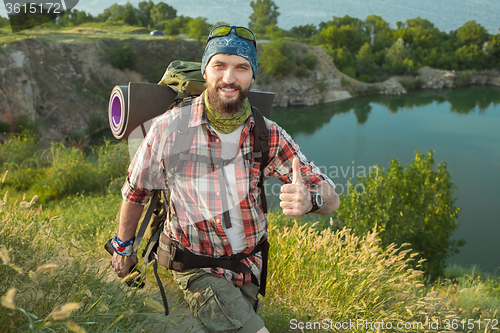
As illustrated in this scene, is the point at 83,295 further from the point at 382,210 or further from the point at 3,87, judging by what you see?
the point at 3,87

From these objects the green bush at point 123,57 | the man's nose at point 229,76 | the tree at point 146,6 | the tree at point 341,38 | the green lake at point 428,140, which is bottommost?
the green lake at point 428,140

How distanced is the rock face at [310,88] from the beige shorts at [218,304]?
32729mm

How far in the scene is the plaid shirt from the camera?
6.02 ft

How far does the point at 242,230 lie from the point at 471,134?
28.4 metres

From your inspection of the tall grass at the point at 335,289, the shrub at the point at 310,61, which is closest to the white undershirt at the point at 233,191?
the tall grass at the point at 335,289

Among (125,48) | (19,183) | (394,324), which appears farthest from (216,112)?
(125,48)

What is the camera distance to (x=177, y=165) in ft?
6.09

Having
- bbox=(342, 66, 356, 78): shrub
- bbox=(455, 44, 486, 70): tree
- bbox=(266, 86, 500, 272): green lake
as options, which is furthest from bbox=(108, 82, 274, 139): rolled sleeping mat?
bbox=(455, 44, 486, 70): tree

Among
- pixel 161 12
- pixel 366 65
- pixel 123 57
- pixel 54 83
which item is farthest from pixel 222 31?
pixel 161 12

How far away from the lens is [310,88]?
3600 cm

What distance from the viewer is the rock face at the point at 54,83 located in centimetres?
1916

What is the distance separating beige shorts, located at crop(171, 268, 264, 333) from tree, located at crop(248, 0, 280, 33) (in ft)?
212

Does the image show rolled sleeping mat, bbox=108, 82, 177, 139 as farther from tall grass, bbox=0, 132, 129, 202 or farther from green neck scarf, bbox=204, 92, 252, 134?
tall grass, bbox=0, 132, 129, 202

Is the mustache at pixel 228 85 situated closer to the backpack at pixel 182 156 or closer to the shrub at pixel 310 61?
the backpack at pixel 182 156
